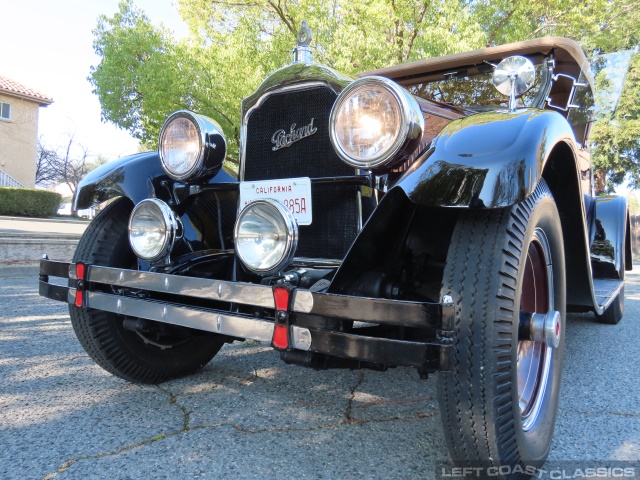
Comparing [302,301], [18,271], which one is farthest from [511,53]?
[18,271]

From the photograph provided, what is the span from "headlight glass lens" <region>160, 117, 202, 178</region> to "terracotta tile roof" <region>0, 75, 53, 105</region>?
858 inches

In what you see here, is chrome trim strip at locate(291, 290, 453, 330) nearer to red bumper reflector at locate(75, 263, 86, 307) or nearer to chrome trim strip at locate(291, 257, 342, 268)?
chrome trim strip at locate(291, 257, 342, 268)

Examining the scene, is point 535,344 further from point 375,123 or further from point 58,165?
point 58,165

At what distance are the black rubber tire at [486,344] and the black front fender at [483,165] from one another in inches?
3.9

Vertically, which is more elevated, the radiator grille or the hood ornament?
the hood ornament

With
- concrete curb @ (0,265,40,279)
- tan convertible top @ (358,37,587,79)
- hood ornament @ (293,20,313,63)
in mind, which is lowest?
concrete curb @ (0,265,40,279)

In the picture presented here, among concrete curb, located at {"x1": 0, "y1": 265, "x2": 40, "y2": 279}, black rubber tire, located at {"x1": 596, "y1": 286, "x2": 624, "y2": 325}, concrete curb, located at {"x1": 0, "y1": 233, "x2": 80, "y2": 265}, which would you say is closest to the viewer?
black rubber tire, located at {"x1": 596, "y1": 286, "x2": 624, "y2": 325}

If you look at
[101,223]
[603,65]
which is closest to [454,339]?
[101,223]

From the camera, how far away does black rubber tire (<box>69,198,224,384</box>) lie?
2328mm

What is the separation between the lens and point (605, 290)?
3.10 meters

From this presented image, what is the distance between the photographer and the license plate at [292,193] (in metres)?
2.16

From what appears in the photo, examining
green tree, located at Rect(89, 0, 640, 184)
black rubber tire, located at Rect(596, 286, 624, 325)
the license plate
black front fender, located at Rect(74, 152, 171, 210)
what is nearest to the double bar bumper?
black front fender, located at Rect(74, 152, 171, 210)

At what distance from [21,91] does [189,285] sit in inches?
909

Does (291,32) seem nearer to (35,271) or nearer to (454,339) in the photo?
(35,271)
